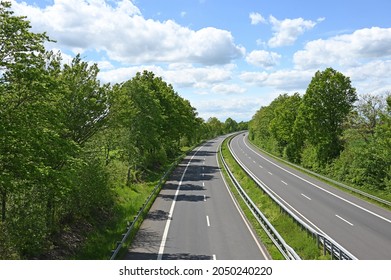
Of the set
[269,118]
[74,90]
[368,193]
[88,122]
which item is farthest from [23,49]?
[269,118]

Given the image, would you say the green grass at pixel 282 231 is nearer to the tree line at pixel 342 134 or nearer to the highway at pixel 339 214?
the highway at pixel 339 214

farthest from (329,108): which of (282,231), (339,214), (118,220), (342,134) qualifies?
(118,220)

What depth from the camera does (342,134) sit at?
4400 cm

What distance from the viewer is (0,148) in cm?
1324

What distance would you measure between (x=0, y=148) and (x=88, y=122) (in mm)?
12725

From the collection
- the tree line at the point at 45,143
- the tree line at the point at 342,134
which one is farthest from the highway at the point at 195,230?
the tree line at the point at 342,134

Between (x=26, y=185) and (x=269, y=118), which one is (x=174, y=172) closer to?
(x=26, y=185)

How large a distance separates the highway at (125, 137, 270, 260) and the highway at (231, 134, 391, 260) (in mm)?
4558

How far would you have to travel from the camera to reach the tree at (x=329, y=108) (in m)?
44.6

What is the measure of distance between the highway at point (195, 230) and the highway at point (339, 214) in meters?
4.56

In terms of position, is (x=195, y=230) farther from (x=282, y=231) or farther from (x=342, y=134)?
(x=342, y=134)

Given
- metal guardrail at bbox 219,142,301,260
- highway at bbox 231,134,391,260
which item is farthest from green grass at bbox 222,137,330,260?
highway at bbox 231,134,391,260

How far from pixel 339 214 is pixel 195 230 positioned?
1064 cm

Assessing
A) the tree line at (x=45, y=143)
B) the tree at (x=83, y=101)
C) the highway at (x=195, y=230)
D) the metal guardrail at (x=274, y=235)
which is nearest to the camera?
the tree line at (x=45, y=143)
